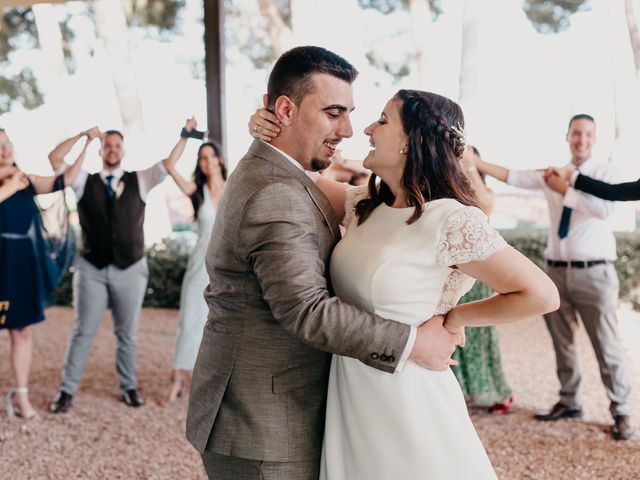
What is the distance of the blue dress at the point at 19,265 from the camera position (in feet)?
13.6

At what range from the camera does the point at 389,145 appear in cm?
177

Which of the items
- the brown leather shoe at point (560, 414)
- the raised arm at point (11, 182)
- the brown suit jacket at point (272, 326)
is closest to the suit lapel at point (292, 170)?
the brown suit jacket at point (272, 326)

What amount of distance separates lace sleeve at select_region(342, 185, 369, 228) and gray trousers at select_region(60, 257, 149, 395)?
280 centimetres

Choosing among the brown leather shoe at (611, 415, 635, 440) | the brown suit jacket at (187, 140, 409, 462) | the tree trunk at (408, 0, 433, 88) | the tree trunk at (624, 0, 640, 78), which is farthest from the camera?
the tree trunk at (408, 0, 433, 88)

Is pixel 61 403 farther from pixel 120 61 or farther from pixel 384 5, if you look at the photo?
pixel 384 5

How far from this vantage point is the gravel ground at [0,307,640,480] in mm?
3496

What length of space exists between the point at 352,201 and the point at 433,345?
631mm

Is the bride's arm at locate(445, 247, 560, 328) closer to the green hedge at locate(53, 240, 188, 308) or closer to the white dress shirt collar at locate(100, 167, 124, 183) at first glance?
the white dress shirt collar at locate(100, 167, 124, 183)

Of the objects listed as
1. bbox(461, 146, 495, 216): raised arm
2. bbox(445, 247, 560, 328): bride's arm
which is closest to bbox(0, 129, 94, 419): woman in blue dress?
bbox(461, 146, 495, 216): raised arm

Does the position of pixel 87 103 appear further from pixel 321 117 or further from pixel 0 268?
pixel 321 117

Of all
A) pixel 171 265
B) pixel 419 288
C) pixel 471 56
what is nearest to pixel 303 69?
pixel 419 288

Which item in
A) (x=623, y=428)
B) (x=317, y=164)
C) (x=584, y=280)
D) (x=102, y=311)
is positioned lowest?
(x=623, y=428)

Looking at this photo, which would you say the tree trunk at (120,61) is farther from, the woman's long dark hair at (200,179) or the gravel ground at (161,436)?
the woman's long dark hair at (200,179)

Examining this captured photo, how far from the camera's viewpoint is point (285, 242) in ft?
5.00
